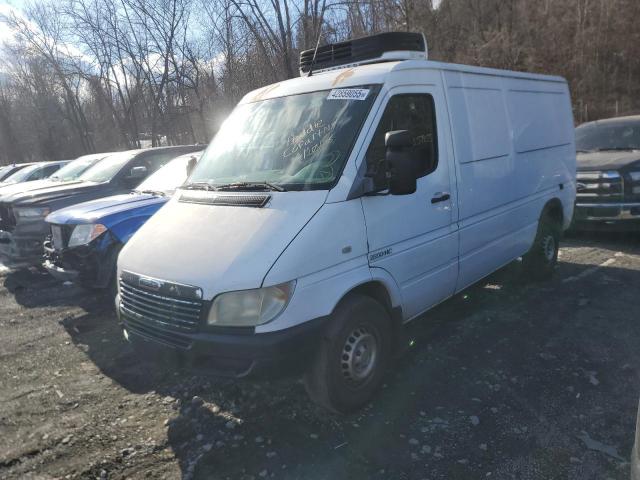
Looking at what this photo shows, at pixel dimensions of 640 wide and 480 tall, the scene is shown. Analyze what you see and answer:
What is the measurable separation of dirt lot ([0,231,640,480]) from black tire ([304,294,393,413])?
21cm

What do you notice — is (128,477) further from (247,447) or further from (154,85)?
(154,85)

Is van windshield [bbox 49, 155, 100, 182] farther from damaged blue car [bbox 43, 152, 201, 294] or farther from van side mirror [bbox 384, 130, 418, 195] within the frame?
van side mirror [bbox 384, 130, 418, 195]

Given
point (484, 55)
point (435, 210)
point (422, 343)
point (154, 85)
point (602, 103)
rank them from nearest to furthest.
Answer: point (435, 210)
point (422, 343)
point (602, 103)
point (484, 55)
point (154, 85)

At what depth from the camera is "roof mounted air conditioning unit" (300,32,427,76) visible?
163 inches

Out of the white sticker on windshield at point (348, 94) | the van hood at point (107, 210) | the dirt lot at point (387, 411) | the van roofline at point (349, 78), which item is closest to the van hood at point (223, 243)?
the dirt lot at point (387, 411)

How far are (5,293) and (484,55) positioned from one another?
21.8 metres

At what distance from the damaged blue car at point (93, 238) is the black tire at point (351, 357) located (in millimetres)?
3073

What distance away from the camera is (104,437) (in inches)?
134

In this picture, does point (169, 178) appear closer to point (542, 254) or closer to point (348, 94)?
point (348, 94)

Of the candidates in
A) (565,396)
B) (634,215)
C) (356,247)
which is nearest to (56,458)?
(356,247)

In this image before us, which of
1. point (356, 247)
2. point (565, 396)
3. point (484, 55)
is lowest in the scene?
point (565, 396)

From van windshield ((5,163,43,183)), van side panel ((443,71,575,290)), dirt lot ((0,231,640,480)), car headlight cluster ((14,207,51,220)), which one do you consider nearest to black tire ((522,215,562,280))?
van side panel ((443,71,575,290))

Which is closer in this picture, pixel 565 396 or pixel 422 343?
pixel 565 396

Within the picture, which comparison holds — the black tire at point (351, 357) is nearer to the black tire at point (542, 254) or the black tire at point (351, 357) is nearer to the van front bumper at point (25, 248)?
the black tire at point (542, 254)
